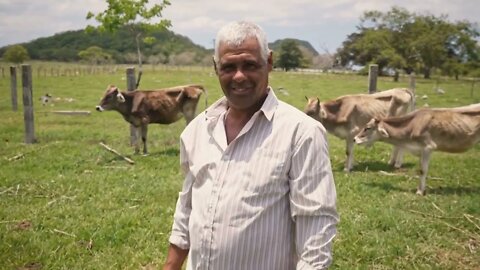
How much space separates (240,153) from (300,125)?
33cm

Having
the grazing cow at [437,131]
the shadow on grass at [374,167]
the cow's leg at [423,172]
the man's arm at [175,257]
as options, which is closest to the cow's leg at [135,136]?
the shadow on grass at [374,167]

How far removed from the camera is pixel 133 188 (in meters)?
7.54

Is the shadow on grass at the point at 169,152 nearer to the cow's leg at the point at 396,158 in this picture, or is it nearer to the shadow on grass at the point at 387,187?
the shadow on grass at the point at 387,187

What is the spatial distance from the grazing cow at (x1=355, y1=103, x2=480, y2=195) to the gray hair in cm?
655

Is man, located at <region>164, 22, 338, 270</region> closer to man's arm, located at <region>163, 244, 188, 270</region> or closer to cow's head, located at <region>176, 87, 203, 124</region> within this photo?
man's arm, located at <region>163, 244, 188, 270</region>

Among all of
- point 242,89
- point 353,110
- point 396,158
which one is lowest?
point 396,158

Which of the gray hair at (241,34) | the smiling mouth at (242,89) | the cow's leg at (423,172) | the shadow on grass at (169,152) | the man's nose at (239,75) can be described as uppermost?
the gray hair at (241,34)

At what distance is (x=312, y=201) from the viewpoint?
6.81ft

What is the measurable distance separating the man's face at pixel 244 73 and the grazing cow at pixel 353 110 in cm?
786

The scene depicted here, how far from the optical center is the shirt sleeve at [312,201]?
2080mm

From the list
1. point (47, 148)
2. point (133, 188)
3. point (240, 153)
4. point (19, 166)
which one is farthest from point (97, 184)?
point (240, 153)

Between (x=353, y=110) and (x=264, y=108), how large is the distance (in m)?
8.46

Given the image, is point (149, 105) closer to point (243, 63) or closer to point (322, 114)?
point (322, 114)

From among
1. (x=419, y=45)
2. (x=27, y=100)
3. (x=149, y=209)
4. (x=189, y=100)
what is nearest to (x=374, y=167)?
(x=189, y=100)
